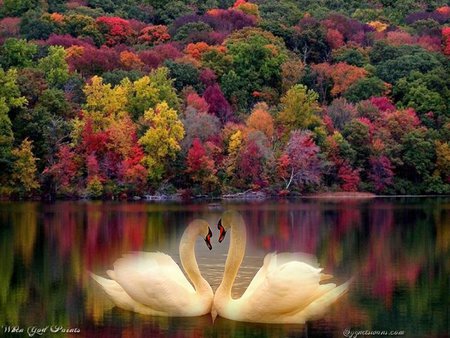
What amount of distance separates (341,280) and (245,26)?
226 feet

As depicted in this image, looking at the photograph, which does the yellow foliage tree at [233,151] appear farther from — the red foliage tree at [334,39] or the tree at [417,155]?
the red foliage tree at [334,39]

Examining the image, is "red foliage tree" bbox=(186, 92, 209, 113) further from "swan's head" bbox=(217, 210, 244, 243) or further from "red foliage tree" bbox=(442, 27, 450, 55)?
"swan's head" bbox=(217, 210, 244, 243)

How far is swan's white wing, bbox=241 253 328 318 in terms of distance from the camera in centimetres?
1536

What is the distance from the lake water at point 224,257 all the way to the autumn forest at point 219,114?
26.1 ft

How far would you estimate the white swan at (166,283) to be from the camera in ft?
52.3

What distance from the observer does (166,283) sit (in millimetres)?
15844

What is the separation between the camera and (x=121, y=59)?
7325 cm

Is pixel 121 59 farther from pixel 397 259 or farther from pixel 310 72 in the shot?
pixel 397 259

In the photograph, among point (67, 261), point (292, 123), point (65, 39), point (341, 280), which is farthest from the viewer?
point (65, 39)

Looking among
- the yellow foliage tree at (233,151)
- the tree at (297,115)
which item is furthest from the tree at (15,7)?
the yellow foliage tree at (233,151)

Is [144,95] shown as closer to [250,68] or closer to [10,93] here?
[10,93]

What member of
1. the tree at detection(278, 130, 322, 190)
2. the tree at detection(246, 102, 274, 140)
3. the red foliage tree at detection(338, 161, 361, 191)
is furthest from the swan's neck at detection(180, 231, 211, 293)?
the tree at detection(246, 102, 274, 140)

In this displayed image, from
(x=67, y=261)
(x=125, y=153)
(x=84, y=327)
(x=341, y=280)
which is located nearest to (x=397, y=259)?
(x=341, y=280)

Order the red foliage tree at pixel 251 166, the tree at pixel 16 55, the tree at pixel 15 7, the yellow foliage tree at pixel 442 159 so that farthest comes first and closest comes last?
the tree at pixel 15 7
the tree at pixel 16 55
the yellow foliage tree at pixel 442 159
the red foliage tree at pixel 251 166
